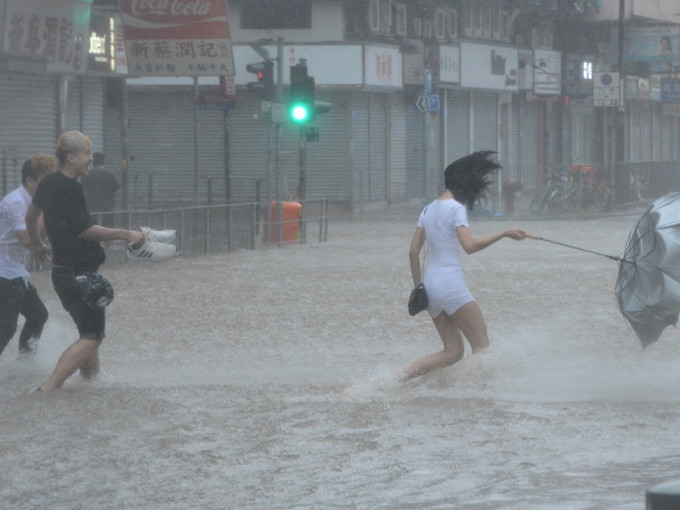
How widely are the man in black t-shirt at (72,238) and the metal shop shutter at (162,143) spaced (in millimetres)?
25355

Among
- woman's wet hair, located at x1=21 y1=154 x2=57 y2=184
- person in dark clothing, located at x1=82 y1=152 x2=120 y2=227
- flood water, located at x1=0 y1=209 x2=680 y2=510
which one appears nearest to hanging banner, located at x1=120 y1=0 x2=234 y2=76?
person in dark clothing, located at x1=82 y1=152 x2=120 y2=227

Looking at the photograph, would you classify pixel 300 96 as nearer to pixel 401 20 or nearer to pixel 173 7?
pixel 173 7

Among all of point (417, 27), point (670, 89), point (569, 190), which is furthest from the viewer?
point (670, 89)

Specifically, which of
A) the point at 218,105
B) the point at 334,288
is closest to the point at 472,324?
the point at 334,288

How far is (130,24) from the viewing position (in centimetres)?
2123

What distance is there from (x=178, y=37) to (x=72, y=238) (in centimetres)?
1297

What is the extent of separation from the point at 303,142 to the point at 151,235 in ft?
58.7

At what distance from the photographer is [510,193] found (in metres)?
31.0

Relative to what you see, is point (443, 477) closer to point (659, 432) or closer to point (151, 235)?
point (659, 432)

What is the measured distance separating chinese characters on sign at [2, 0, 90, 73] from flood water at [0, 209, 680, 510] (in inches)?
254

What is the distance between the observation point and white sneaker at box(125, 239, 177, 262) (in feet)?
27.1

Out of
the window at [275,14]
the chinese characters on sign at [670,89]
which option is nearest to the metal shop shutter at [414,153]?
the window at [275,14]

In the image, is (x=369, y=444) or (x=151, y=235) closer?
(x=369, y=444)

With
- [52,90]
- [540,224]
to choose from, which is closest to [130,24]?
[52,90]
